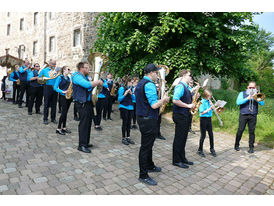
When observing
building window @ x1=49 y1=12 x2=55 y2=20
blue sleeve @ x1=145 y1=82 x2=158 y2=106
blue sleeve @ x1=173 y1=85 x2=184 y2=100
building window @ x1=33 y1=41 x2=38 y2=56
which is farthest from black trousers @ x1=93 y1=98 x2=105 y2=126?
building window @ x1=33 y1=41 x2=38 y2=56

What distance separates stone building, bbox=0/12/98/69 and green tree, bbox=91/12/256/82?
302 inches

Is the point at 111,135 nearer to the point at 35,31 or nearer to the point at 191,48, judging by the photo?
the point at 191,48

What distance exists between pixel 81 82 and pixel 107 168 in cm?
192

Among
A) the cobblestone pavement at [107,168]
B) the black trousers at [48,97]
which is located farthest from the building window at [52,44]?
the cobblestone pavement at [107,168]

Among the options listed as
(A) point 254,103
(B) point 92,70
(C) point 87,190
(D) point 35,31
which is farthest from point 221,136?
(D) point 35,31

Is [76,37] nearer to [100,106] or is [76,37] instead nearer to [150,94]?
[100,106]

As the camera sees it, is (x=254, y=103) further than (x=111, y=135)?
No

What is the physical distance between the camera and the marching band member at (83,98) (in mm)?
4531

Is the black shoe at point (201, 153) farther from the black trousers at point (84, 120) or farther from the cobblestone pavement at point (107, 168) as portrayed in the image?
the black trousers at point (84, 120)

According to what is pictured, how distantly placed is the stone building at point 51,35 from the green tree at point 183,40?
25.2 feet

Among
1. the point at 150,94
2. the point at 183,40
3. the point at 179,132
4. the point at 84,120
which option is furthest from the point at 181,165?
the point at 183,40

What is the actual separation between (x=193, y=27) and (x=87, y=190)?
7906 mm

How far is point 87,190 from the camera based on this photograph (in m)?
3.21

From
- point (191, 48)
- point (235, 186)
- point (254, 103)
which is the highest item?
point (191, 48)
